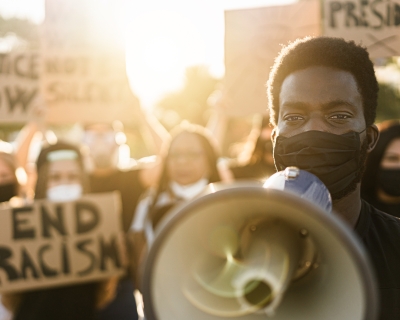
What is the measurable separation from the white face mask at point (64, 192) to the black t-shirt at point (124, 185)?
550mm

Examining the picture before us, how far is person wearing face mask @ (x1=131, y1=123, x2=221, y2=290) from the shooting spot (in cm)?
345

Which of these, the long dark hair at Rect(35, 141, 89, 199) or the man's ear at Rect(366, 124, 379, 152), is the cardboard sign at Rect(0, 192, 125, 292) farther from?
the man's ear at Rect(366, 124, 379, 152)

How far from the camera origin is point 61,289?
3.04 meters

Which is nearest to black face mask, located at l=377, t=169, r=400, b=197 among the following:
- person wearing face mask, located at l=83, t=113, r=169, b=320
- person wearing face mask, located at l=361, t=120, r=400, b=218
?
person wearing face mask, located at l=361, t=120, r=400, b=218

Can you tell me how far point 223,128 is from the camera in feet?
13.7

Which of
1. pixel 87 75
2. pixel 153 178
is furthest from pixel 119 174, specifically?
pixel 87 75

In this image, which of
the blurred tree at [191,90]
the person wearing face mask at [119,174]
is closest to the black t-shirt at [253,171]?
the person wearing face mask at [119,174]

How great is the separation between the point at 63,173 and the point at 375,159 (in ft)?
6.64

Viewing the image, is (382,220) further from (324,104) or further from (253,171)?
(253,171)

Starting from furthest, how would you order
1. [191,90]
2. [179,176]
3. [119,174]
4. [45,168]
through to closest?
1. [191,90]
2. [119,174]
3. [179,176]
4. [45,168]

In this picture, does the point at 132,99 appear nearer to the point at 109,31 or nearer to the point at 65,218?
the point at 109,31

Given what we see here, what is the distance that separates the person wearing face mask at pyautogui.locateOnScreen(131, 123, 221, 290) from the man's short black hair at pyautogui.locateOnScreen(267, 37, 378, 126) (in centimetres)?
208

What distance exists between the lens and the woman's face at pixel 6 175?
362 cm

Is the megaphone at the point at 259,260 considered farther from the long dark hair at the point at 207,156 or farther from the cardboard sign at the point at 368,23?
the long dark hair at the point at 207,156
